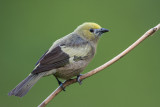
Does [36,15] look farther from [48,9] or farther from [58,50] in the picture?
[58,50]

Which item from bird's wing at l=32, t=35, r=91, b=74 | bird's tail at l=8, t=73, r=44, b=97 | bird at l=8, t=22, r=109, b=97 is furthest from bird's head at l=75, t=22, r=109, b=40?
bird's tail at l=8, t=73, r=44, b=97

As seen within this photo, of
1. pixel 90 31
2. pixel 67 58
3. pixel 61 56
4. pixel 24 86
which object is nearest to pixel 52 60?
pixel 61 56

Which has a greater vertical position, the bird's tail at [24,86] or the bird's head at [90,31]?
the bird's tail at [24,86]

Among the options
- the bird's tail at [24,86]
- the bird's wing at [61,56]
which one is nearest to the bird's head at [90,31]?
the bird's wing at [61,56]

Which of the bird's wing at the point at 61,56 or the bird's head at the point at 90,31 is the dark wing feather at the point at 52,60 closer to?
the bird's wing at the point at 61,56

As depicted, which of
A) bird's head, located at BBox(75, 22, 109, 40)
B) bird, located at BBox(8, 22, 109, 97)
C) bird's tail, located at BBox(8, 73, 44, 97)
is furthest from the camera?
bird's head, located at BBox(75, 22, 109, 40)

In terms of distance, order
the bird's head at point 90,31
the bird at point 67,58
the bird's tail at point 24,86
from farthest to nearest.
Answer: the bird's head at point 90,31, the bird at point 67,58, the bird's tail at point 24,86

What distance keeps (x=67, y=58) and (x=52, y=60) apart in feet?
0.91

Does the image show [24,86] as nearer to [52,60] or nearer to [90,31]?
[52,60]

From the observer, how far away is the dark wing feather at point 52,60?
464cm

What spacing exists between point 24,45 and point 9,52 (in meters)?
0.34

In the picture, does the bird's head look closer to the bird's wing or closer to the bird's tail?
the bird's wing

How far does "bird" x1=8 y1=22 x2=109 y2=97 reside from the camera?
15.1 ft

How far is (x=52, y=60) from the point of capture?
188 inches
